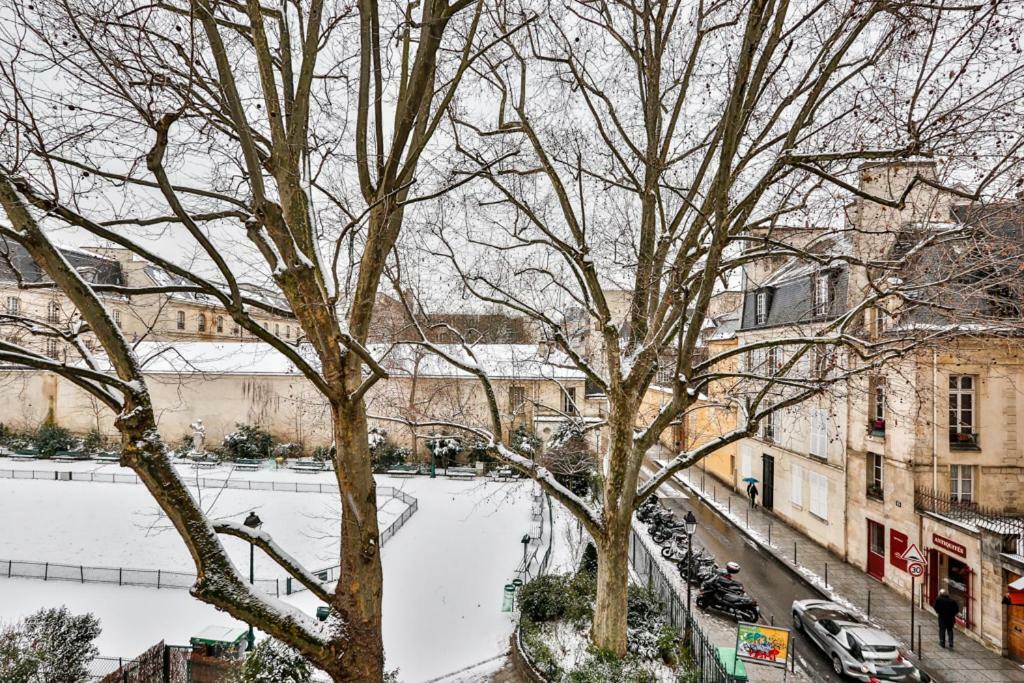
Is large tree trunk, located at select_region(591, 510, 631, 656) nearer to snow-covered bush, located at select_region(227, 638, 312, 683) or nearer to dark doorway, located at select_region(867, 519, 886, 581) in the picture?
snow-covered bush, located at select_region(227, 638, 312, 683)

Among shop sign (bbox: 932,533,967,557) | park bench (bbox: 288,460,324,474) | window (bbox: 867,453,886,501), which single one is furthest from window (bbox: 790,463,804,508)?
park bench (bbox: 288,460,324,474)

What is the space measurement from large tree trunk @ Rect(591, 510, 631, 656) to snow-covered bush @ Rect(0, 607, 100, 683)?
8.01 meters

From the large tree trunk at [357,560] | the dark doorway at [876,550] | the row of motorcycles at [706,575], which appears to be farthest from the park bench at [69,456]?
the dark doorway at [876,550]

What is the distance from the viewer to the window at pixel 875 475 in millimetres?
14992

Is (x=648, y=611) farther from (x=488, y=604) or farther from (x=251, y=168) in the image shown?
(x=251, y=168)

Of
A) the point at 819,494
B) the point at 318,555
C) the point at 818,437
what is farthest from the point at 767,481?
the point at 318,555

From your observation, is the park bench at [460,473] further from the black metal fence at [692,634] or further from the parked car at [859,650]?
the parked car at [859,650]

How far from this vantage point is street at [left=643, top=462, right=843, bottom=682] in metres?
10.7

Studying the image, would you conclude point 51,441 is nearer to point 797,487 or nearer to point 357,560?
point 357,560

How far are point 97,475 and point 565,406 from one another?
2211cm

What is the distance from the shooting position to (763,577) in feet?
49.0

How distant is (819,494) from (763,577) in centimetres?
457

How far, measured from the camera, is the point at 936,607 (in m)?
11.6

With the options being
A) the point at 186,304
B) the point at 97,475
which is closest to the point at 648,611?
the point at 97,475
